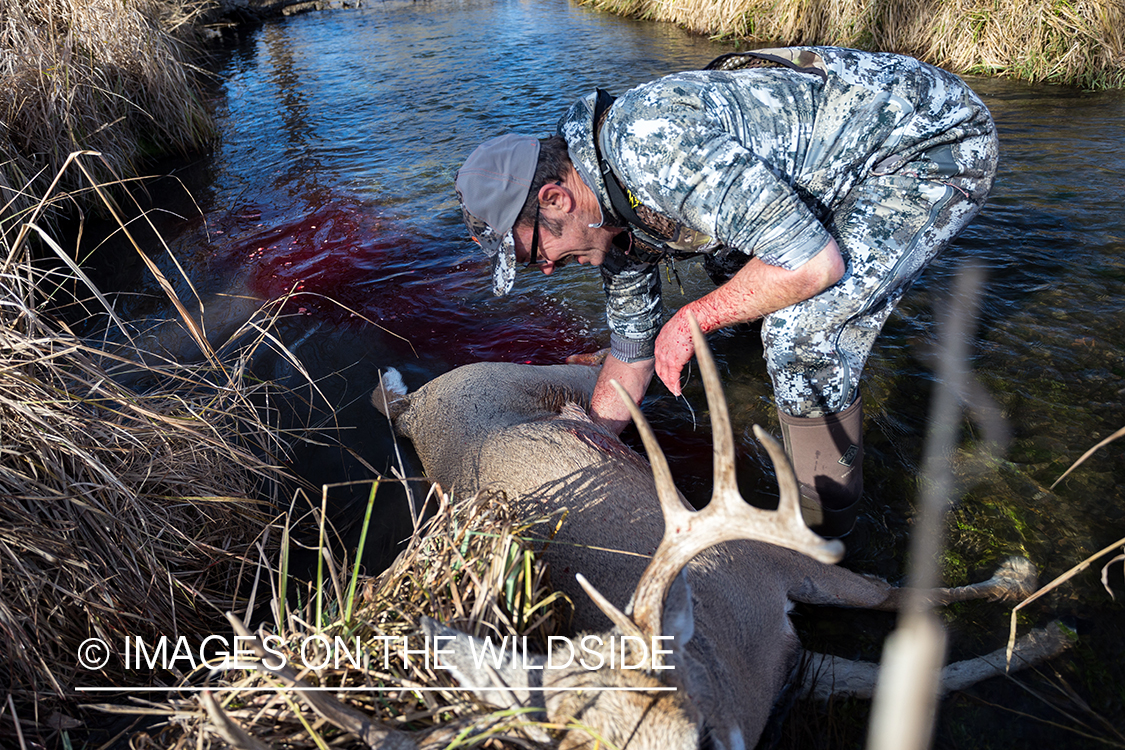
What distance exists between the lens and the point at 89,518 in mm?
2293

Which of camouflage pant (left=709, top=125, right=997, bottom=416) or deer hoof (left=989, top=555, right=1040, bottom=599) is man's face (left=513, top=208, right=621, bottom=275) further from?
deer hoof (left=989, top=555, right=1040, bottom=599)

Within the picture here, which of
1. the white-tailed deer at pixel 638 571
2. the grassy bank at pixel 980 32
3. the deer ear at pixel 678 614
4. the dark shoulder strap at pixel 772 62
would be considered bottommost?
the white-tailed deer at pixel 638 571

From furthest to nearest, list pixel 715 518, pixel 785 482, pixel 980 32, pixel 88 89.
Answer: pixel 980 32, pixel 88 89, pixel 715 518, pixel 785 482

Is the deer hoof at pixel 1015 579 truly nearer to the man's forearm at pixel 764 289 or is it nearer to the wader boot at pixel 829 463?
the wader boot at pixel 829 463

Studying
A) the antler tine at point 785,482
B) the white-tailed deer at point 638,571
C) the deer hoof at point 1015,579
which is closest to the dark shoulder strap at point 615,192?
the white-tailed deer at point 638,571

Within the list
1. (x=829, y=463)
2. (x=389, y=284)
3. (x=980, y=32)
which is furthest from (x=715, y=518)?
(x=980, y=32)

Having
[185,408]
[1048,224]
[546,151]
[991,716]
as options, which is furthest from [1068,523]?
[185,408]

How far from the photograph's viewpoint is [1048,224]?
16.0 feet

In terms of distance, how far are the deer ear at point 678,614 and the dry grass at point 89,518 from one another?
57.3 inches

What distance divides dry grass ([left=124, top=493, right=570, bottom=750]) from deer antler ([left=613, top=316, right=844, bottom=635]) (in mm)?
383

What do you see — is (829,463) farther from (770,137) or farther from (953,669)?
(770,137)

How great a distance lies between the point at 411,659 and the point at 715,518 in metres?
0.89

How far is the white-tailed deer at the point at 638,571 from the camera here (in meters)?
1.62

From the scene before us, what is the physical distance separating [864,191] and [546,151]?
1.17 m
